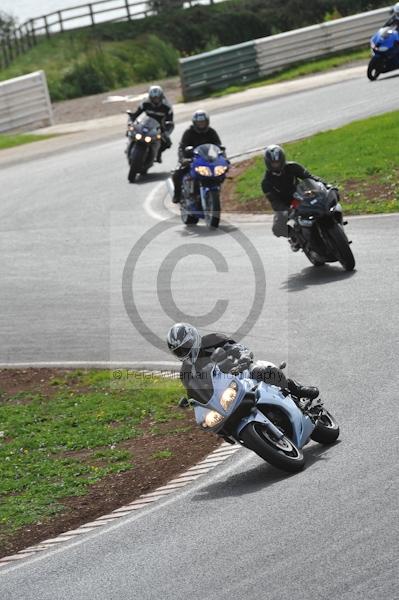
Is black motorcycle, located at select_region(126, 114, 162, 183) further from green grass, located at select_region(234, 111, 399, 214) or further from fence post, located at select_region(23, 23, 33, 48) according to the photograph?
fence post, located at select_region(23, 23, 33, 48)

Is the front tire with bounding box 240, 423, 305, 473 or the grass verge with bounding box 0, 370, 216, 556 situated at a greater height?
the front tire with bounding box 240, 423, 305, 473

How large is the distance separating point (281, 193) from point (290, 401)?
739 cm

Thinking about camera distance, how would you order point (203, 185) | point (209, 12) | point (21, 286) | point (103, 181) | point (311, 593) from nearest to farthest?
1. point (311, 593)
2. point (21, 286)
3. point (203, 185)
4. point (103, 181)
5. point (209, 12)

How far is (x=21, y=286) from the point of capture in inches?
730

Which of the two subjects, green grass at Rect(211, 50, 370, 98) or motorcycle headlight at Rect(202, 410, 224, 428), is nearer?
motorcycle headlight at Rect(202, 410, 224, 428)

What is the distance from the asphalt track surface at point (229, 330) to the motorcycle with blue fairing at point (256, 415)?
8.0 inches

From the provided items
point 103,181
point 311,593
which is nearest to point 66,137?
point 103,181

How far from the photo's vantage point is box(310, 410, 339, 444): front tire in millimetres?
9781

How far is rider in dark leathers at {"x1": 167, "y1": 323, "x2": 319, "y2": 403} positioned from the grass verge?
1.30 meters

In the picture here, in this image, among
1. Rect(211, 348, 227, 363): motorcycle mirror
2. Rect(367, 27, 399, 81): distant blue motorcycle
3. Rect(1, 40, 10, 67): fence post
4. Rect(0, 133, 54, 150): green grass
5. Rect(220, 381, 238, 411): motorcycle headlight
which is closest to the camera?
Rect(220, 381, 238, 411): motorcycle headlight

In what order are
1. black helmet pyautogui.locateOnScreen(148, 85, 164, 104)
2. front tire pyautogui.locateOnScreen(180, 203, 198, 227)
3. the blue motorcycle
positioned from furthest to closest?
black helmet pyautogui.locateOnScreen(148, 85, 164, 104) < front tire pyautogui.locateOnScreen(180, 203, 198, 227) < the blue motorcycle

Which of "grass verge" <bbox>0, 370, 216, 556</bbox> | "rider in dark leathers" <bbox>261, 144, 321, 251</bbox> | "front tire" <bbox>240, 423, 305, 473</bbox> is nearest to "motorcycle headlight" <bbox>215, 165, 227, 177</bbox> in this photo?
"rider in dark leathers" <bbox>261, 144, 321, 251</bbox>

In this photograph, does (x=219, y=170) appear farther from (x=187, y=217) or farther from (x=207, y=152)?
(x=187, y=217)

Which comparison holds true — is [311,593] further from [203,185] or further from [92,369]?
[203,185]
